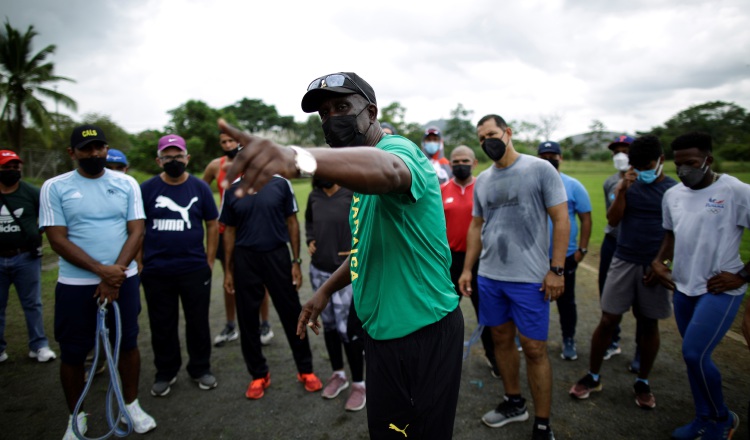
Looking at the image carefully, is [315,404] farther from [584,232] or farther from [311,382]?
[584,232]

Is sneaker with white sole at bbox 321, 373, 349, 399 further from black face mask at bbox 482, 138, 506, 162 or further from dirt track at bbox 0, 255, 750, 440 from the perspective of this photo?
black face mask at bbox 482, 138, 506, 162

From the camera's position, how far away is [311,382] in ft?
13.3

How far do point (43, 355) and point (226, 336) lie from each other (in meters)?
2.07

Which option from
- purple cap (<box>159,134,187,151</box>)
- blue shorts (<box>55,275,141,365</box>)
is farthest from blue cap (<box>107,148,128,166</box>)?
blue shorts (<box>55,275,141,365</box>)

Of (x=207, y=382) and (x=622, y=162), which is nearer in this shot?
(x=207, y=382)

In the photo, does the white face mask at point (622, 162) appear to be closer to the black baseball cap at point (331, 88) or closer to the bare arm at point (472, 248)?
the bare arm at point (472, 248)

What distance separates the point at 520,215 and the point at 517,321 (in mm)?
885

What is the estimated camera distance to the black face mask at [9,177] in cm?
448

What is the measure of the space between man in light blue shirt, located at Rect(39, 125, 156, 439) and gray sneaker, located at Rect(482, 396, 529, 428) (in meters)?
3.00

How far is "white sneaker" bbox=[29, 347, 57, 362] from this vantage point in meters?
4.68

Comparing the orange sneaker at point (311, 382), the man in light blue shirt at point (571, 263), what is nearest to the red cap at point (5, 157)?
the orange sneaker at point (311, 382)

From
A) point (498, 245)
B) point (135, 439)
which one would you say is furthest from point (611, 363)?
point (135, 439)

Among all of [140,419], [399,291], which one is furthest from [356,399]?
[399,291]

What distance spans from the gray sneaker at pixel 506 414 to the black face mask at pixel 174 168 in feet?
12.5
